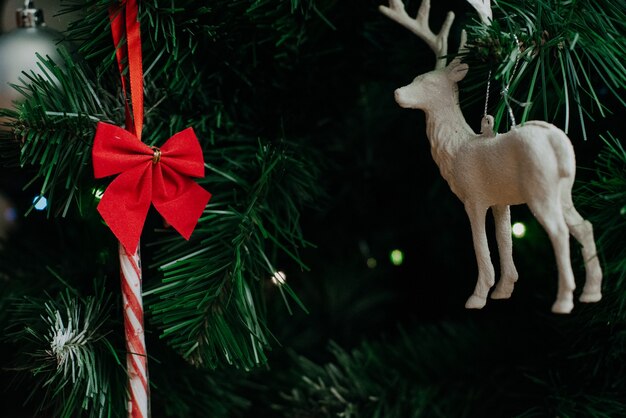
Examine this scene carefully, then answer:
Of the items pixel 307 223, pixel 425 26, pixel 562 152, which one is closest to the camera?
pixel 562 152

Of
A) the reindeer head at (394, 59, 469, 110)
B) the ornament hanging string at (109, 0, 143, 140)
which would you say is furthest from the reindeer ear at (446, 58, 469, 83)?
the ornament hanging string at (109, 0, 143, 140)

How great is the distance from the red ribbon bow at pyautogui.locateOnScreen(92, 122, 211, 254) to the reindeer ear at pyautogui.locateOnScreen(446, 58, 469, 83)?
0.59 feet

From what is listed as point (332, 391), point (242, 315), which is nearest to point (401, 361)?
point (332, 391)

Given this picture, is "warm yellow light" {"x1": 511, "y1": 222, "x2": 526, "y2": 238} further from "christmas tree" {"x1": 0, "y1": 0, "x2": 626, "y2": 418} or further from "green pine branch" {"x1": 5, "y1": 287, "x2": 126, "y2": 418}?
"green pine branch" {"x1": 5, "y1": 287, "x2": 126, "y2": 418}

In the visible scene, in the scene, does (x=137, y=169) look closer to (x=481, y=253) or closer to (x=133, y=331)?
(x=133, y=331)

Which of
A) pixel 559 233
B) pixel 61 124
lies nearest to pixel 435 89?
pixel 559 233

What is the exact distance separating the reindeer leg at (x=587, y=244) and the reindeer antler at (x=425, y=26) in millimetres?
129

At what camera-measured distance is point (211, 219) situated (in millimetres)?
515

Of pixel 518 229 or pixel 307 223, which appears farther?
pixel 307 223

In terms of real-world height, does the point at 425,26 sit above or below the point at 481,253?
above

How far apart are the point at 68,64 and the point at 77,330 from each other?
188mm

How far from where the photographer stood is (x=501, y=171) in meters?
0.38

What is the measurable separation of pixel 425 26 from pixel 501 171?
136mm

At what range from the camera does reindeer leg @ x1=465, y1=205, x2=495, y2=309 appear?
0.41m
